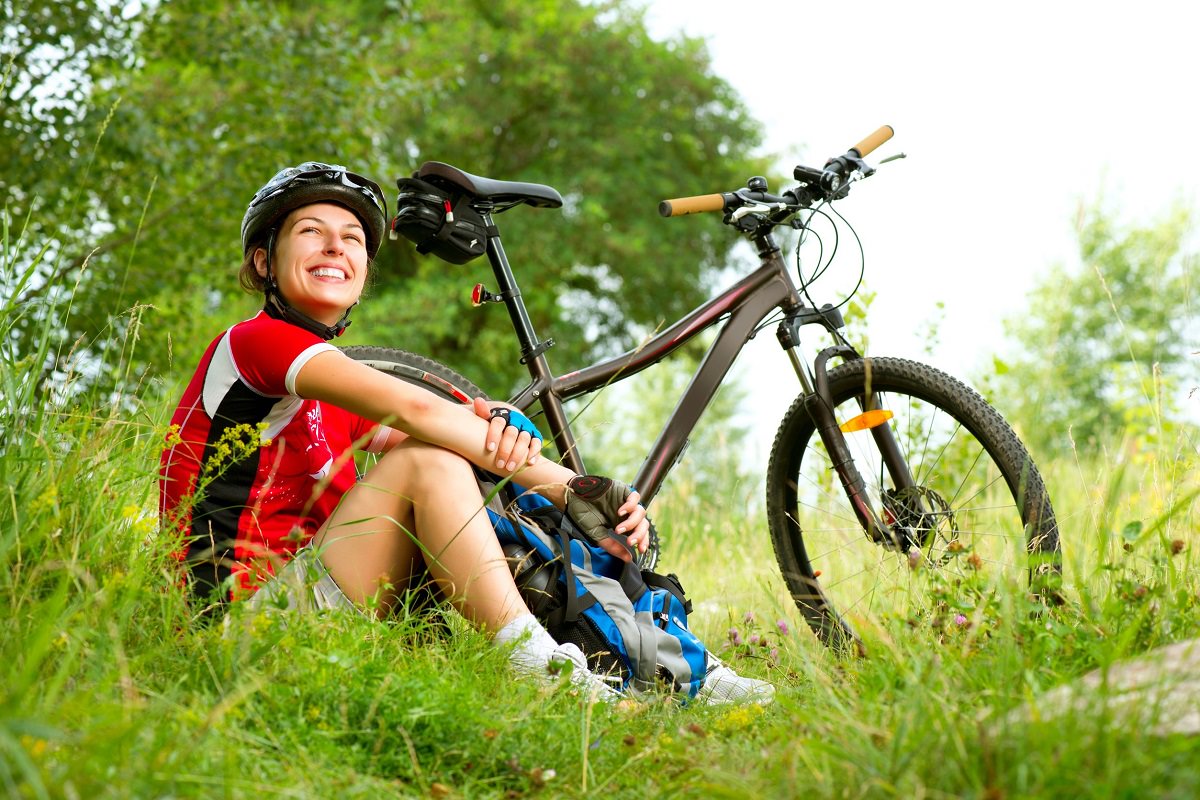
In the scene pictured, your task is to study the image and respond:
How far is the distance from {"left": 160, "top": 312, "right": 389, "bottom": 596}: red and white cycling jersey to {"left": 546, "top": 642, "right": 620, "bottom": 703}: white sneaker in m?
0.60

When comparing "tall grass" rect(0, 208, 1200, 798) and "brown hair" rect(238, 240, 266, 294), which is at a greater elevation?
"brown hair" rect(238, 240, 266, 294)

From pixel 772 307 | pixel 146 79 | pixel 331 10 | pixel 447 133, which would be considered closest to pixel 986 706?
pixel 772 307

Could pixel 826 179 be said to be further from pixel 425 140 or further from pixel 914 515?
pixel 425 140

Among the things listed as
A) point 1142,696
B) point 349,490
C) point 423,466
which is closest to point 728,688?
point 423,466

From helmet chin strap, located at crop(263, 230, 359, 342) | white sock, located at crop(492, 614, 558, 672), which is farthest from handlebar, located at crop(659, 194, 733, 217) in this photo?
white sock, located at crop(492, 614, 558, 672)

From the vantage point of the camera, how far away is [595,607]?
238 cm

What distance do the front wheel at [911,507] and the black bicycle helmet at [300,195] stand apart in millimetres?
1383

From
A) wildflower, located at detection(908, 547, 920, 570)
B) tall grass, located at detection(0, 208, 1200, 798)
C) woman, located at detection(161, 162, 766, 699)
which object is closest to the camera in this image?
tall grass, located at detection(0, 208, 1200, 798)

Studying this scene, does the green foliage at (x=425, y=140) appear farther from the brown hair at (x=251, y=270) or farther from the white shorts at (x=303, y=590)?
the white shorts at (x=303, y=590)

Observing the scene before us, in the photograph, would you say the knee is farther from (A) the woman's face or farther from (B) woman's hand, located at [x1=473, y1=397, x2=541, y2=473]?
(A) the woman's face

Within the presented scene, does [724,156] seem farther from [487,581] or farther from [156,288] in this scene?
[487,581]

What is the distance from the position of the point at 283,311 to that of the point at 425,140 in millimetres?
12551

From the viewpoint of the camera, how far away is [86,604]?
1718 mm

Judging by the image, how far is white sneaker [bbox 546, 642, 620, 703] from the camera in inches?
83.0
